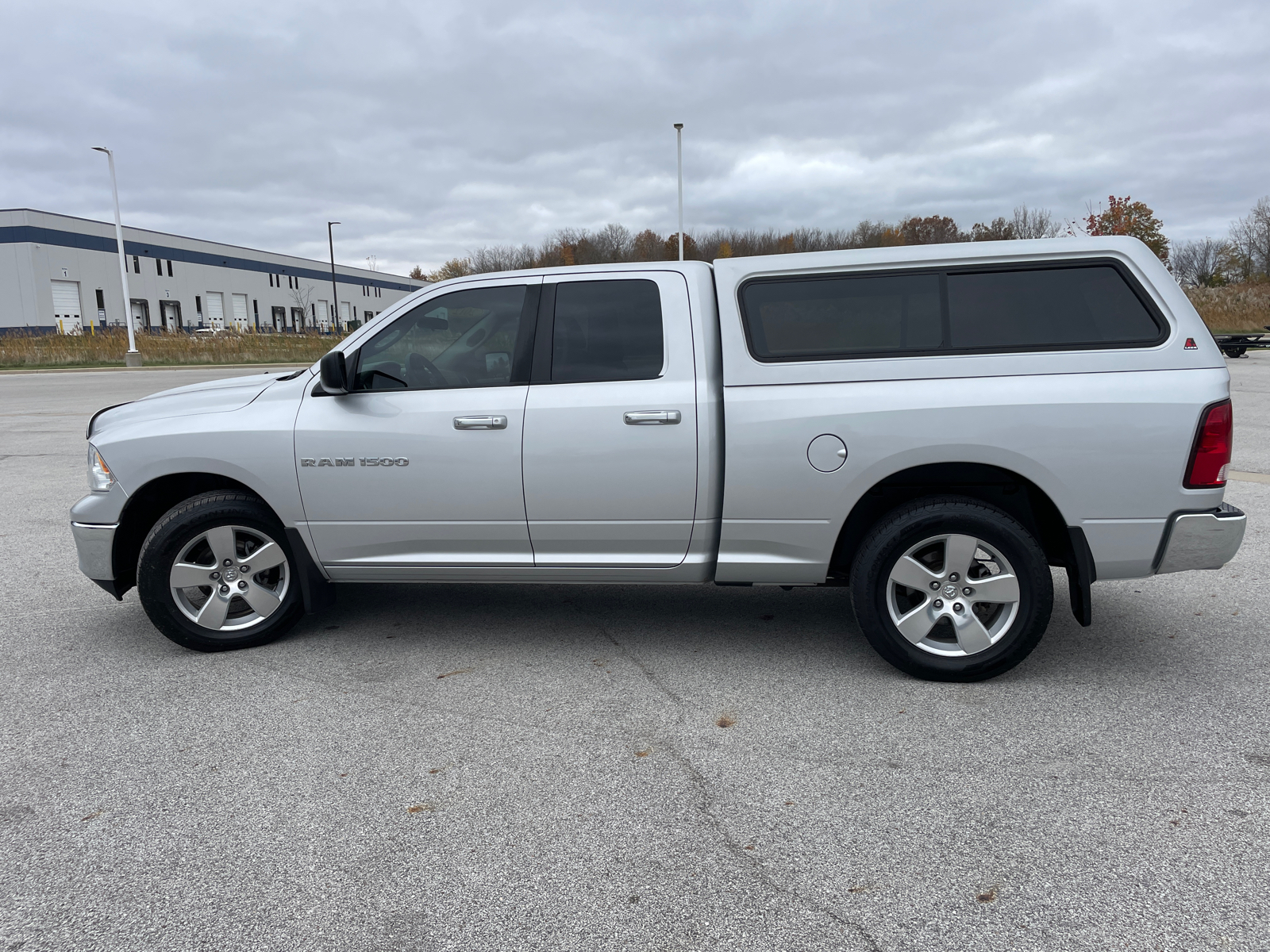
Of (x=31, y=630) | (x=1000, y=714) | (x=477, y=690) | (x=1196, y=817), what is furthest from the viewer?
(x=31, y=630)

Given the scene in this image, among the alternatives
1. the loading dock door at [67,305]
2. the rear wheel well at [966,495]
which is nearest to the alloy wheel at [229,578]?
the rear wheel well at [966,495]

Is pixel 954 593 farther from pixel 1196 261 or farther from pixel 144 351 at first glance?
pixel 1196 261

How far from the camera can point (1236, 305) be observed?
4556 centimetres

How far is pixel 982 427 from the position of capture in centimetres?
389

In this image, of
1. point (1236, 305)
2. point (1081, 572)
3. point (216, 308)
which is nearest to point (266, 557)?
point (1081, 572)

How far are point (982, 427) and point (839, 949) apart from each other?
233 cm

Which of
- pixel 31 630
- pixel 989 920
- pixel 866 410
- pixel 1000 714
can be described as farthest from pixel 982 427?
pixel 31 630

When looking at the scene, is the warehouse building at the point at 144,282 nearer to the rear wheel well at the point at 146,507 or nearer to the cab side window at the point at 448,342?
the rear wheel well at the point at 146,507

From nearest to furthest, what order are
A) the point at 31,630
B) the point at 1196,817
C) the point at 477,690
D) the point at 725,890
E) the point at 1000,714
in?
1. the point at 725,890
2. the point at 1196,817
3. the point at 1000,714
4. the point at 477,690
5. the point at 31,630

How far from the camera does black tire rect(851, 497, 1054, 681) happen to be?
3953 mm

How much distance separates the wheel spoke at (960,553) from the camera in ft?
13.2

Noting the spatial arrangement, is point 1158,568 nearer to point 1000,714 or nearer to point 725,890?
point 1000,714

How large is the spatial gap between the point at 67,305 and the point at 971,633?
71266 millimetres

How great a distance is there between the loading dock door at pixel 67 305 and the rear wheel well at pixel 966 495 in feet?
222
